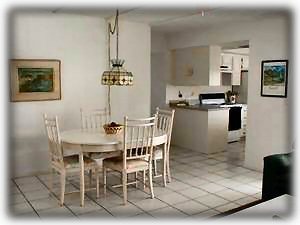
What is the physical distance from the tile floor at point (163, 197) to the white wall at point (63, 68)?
1.54 ft

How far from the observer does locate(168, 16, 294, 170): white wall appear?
438cm

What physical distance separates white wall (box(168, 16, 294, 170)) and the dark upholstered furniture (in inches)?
46.3

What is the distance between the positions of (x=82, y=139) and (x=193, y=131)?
2.90m

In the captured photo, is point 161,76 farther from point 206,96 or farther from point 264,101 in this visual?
point 264,101

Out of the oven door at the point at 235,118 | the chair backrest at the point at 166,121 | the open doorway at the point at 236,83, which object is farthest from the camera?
the open doorway at the point at 236,83

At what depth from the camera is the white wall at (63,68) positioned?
4.26 metres

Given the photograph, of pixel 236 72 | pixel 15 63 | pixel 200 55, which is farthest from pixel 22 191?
pixel 236 72

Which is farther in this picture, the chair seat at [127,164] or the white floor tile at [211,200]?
the chair seat at [127,164]

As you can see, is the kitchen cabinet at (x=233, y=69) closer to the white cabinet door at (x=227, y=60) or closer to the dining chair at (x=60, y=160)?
the white cabinet door at (x=227, y=60)

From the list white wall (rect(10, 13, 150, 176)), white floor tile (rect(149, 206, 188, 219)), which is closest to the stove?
white wall (rect(10, 13, 150, 176))

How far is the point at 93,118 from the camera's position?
4777 mm

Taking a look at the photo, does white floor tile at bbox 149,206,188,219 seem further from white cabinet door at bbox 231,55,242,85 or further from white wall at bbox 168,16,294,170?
white cabinet door at bbox 231,55,242,85

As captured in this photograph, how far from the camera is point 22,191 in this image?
3.84 metres

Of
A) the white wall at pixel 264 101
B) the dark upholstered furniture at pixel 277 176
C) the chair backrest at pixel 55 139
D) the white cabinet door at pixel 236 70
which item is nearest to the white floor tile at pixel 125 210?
the chair backrest at pixel 55 139
